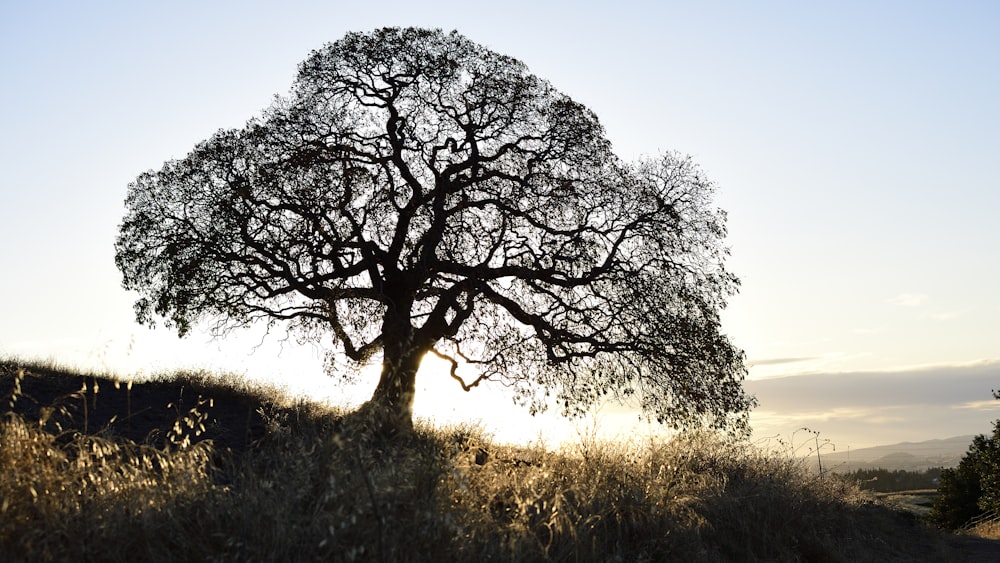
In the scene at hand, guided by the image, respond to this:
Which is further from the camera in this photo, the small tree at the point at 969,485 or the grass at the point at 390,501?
the small tree at the point at 969,485

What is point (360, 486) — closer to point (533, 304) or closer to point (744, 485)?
point (744, 485)

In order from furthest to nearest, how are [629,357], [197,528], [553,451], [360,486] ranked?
[629,357] < [553,451] < [360,486] < [197,528]

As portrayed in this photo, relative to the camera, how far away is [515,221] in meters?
17.3

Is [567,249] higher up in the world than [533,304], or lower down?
higher up

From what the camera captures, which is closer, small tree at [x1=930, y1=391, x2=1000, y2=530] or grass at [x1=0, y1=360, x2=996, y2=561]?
grass at [x1=0, y1=360, x2=996, y2=561]

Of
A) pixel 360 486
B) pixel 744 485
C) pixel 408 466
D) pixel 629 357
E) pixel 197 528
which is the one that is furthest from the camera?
pixel 629 357

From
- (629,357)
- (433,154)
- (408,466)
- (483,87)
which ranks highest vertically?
(483,87)

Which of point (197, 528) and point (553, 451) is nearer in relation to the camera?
point (197, 528)

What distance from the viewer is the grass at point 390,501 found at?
5.76m

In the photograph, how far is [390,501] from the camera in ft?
20.6

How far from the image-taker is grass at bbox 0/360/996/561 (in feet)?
18.9

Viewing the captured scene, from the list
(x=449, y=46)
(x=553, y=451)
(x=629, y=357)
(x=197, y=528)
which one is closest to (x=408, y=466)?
(x=197, y=528)

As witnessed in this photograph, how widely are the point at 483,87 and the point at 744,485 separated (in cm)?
1053

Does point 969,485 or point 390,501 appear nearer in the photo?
point 390,501
